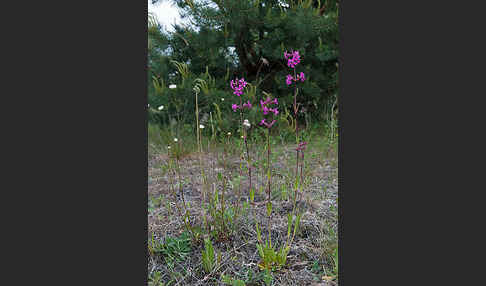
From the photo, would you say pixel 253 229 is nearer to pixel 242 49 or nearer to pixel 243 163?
pixel 243 163

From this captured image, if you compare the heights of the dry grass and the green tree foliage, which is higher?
the green tree foliage

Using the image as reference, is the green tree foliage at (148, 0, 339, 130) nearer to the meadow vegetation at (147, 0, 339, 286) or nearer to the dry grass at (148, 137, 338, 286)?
the meadow vegetation at (147, 0, 339, 286)

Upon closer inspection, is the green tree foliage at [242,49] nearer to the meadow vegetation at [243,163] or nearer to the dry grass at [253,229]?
the meadow vegetation at [243,163]

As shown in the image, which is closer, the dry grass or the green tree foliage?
the dry grass

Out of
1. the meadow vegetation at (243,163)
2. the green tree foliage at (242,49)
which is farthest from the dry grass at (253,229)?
the green tree foliage at (242,49)

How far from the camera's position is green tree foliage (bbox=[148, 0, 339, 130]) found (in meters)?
2.75

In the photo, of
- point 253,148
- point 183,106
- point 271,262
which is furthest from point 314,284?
point 183,106

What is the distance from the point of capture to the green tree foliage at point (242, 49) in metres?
2.75

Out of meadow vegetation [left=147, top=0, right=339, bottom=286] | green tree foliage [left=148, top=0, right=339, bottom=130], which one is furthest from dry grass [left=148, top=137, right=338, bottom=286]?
green tree foliage [left=148, top=0, right=339, bottom=130]

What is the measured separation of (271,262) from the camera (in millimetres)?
1132

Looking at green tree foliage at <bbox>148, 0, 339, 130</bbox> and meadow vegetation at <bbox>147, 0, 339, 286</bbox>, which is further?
green tree foliage at <bbox>148, 0, 339, 130</bbox>

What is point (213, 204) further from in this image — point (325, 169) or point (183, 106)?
point (183, 106)

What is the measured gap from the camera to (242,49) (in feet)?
10.3

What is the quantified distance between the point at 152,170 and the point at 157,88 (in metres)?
0.98
